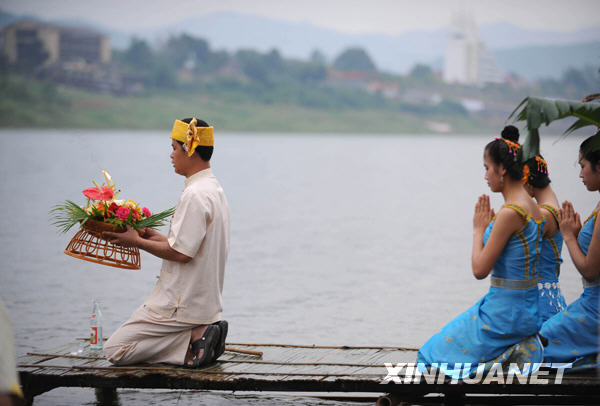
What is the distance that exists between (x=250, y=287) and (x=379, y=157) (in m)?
55.0

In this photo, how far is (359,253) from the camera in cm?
1936

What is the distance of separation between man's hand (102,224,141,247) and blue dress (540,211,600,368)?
2.66 meters

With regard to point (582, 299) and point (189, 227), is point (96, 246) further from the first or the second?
point (582, 299)

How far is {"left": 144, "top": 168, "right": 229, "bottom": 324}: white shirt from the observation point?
5.25 meters

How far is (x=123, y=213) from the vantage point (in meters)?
5.25

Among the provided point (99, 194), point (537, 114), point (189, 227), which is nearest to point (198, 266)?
point (189, 227)

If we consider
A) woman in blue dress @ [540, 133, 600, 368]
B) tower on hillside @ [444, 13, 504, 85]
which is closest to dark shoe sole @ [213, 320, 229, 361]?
woman in blue dress @ [540, 133, 600, 368]

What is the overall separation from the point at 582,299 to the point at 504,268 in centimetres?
62

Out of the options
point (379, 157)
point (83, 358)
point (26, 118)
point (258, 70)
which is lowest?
point (83, 358)

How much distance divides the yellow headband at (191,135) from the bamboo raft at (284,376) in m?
1.43

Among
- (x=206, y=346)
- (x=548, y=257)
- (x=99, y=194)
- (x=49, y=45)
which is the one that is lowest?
(x=206, y=346)

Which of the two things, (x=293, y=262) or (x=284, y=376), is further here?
(x=293, y=262)

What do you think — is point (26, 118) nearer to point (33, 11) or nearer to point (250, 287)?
point (33, 11)

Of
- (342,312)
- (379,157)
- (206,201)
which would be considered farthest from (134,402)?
(379,157)
